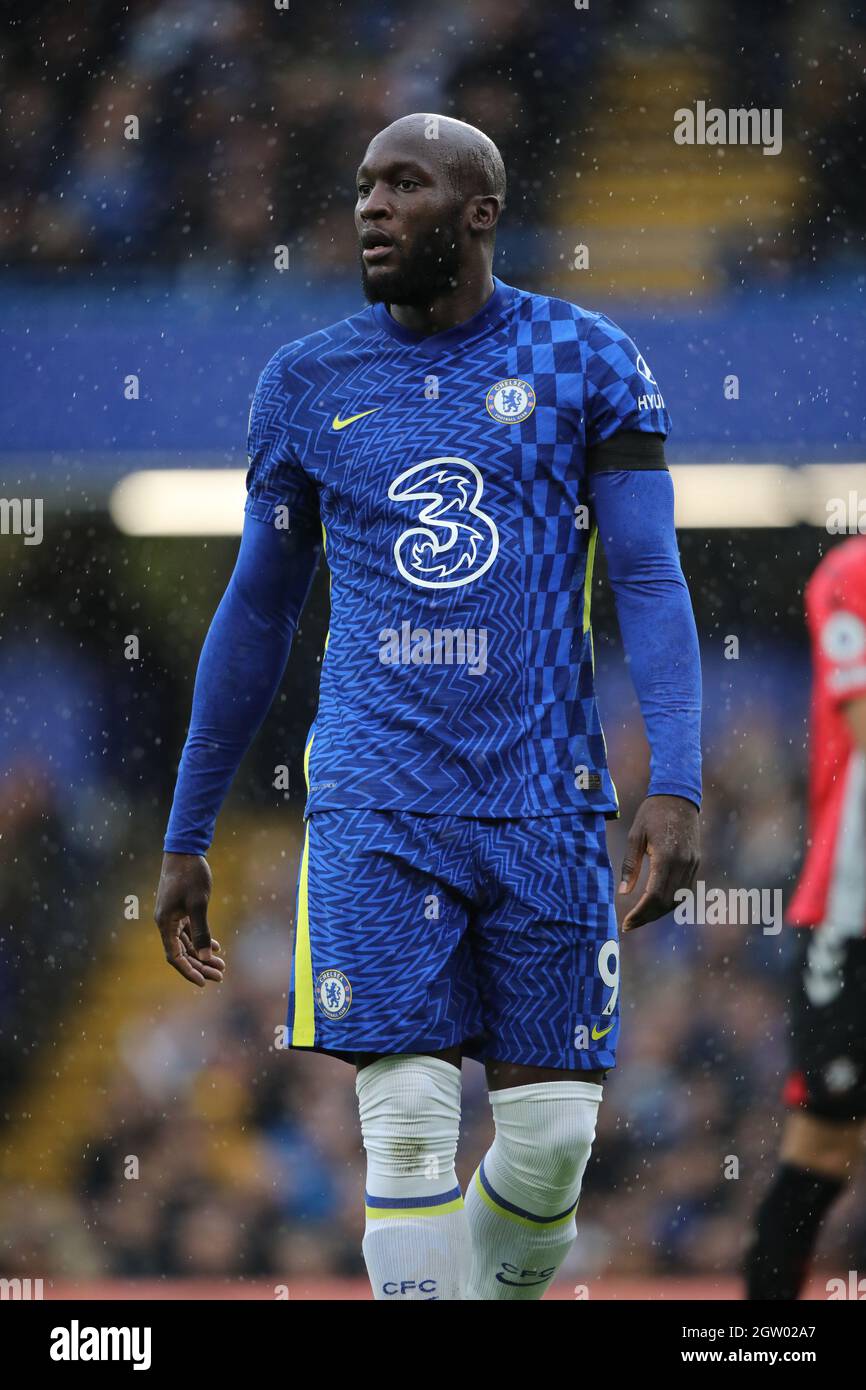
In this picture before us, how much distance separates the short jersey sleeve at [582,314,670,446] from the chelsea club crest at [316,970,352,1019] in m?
0.84

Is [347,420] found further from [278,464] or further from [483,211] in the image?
[483,211]

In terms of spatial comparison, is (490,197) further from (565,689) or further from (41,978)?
(41,978)

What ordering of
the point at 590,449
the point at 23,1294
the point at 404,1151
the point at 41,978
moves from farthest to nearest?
the point at 41,978
the point at 23,1294
the point at 590,449
the point at 404,1151

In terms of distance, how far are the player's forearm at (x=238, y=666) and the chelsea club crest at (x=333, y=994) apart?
14.0 inches

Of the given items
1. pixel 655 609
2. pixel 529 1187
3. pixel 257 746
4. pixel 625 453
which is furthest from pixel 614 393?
pixel 257 746

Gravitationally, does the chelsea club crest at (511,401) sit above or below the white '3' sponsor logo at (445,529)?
above

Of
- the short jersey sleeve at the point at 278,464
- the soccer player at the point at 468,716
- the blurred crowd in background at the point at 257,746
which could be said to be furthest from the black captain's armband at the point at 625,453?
the blurred crowd in background at the point at 257,746

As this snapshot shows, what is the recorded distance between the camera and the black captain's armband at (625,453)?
291 centimetres

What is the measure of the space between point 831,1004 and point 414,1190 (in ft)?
5.23

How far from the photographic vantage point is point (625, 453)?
2.91 m

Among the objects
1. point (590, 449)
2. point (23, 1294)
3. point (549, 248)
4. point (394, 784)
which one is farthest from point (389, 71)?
point (23, 1294)

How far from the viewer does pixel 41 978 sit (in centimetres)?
484

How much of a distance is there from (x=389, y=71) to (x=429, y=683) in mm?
2502

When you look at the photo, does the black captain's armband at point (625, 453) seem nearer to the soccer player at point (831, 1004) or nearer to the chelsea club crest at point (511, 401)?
the chelsea club crest at point (511, 401)
